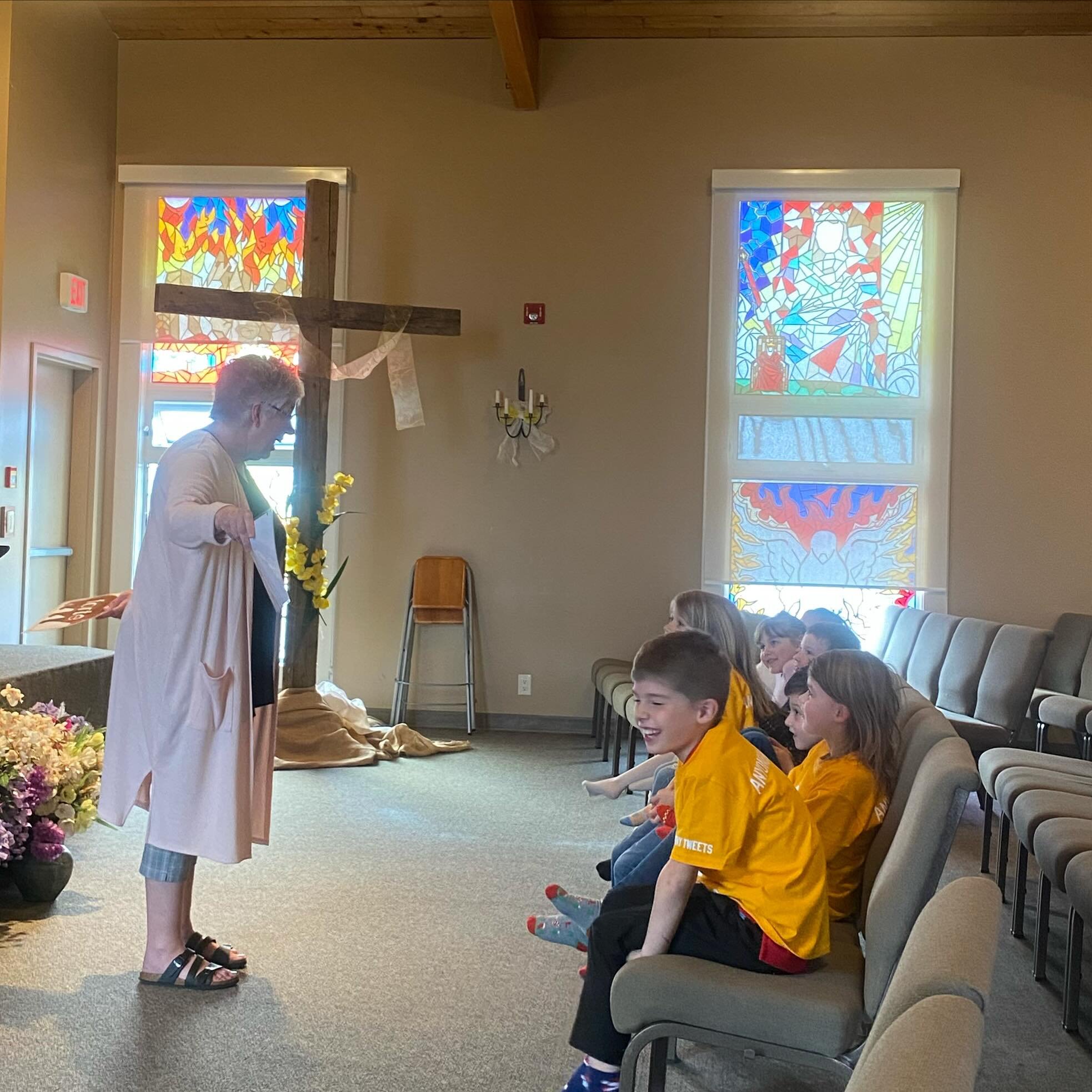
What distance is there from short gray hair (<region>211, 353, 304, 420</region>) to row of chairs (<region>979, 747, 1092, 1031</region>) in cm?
193

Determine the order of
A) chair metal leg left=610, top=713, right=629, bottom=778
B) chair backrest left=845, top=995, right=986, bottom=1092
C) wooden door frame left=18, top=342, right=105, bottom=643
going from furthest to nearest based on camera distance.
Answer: wooden door frame left=18, top=342, right=105, bottom=643 < chair metal leg left=610, top=713, right=629, bottom=778 < chair backrest left=845, top=995, right=986, bottom=1092

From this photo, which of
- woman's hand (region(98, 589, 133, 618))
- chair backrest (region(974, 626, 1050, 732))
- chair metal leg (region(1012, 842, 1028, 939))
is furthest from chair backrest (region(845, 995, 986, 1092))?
chair backrest (region(974, 626, 1050, 732))

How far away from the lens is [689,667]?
176 cm

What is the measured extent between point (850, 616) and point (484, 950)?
12.2 feet

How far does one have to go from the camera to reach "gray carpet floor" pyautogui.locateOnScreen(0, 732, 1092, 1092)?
6.95 ft

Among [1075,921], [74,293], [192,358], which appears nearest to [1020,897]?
[1075,921]

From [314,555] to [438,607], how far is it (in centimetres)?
96

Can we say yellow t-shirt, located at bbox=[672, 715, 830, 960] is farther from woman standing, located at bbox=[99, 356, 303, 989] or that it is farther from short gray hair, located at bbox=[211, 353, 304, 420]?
short gray hair, located at bbox=[211, 353, 304, 420]

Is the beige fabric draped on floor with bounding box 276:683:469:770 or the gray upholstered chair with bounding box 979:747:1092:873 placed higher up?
the gray upholstered chair with bounding box 979:747:1092:873

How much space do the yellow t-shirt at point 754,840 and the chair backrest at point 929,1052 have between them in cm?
90

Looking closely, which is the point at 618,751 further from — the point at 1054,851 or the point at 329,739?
the point at 1054,851

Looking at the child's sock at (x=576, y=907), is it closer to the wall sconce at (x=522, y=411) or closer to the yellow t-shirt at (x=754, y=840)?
the yellow t-shirt at (x=754, y=840)

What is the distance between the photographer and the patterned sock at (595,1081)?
1.72 m

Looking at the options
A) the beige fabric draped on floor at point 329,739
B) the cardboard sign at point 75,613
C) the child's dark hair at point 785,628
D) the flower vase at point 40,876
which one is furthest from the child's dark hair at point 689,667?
the beige fabric draped on floor at point 329,739
